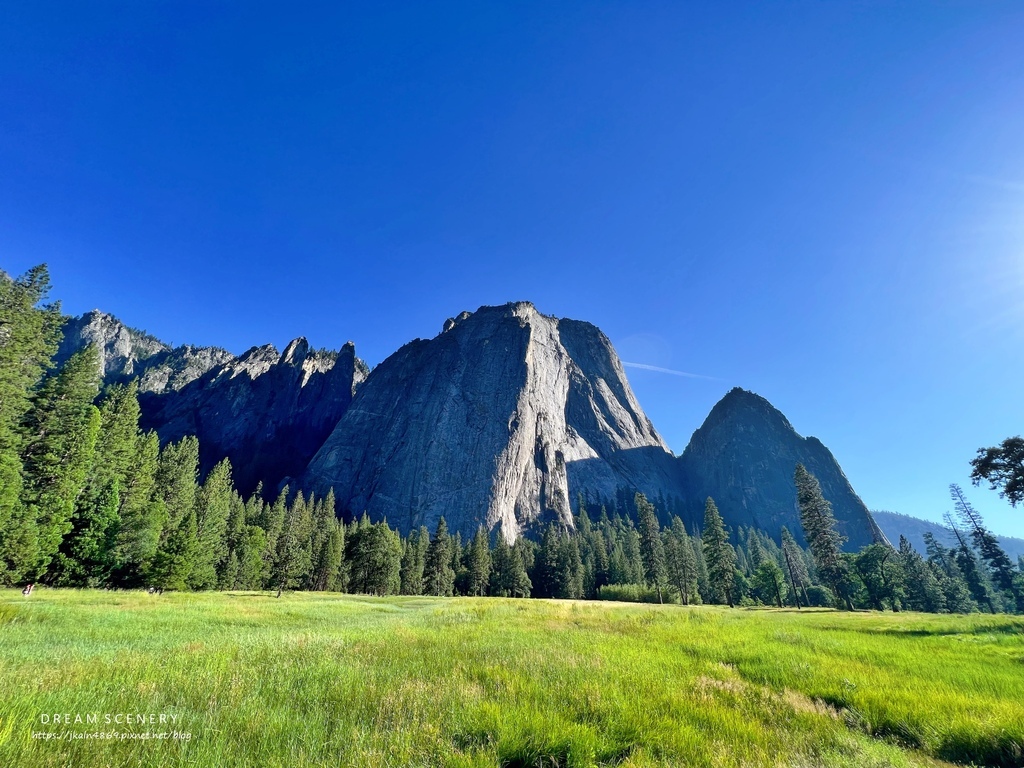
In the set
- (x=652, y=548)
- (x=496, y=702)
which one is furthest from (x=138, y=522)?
(x=652, y=548)

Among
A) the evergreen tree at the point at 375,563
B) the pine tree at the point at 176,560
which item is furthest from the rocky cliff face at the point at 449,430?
the pine tree at the point at 176,560

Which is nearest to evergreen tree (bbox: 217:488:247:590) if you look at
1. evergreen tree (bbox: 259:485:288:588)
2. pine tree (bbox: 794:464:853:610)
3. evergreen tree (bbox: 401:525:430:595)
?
evergreen tree (bbox: 259:485:288:588)

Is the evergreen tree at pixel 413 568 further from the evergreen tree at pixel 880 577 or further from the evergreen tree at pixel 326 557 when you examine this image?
the evergreen tree at pixel 880 577

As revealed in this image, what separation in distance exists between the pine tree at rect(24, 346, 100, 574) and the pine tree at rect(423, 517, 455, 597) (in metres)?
47.9

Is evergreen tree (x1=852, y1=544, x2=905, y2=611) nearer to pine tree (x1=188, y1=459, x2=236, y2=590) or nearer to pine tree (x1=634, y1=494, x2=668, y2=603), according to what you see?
pine tree (x1=634, y1=494, x2=668, y2=603)

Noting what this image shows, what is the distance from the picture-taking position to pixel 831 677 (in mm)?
8734

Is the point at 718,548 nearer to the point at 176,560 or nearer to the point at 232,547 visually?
the point at 176,560

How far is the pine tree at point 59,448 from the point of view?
2886 centimetres

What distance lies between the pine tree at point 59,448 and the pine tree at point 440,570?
157ft

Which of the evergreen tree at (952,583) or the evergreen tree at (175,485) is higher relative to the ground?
the evergreen tree at (175,485)

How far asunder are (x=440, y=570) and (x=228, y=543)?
3217cm

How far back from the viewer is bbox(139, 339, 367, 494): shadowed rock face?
159 metres

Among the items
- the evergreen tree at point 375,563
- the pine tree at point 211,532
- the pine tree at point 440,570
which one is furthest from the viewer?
the pine tree at point 440,570

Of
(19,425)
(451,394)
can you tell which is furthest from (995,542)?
(451,394)
